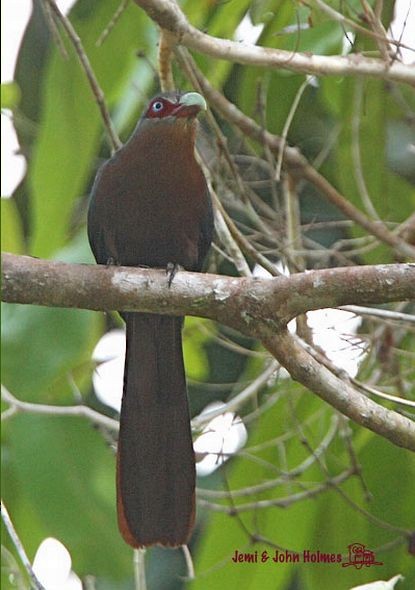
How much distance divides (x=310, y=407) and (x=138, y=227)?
1.10 m

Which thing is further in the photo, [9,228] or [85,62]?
[9,228]

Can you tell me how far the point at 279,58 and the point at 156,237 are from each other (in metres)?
0.73

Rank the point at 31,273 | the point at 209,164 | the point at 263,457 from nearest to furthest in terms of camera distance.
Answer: the point at 31,273 → the point at 263,457 → the point at 209,164

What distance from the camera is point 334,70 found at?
3754 mm

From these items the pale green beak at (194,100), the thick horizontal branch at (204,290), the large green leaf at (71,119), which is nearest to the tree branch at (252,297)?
the thick horizontal branch at (204,290)

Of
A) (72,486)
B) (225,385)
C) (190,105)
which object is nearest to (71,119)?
(190,105)

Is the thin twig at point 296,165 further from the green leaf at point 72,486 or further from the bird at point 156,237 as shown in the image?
the green leaf at point 72,486

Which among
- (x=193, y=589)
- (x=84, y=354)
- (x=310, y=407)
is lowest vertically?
(x=193, y=589)

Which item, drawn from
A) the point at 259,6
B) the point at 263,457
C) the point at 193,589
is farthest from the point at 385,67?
the point at 193,589

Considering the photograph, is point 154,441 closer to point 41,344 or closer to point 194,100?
point 41,344

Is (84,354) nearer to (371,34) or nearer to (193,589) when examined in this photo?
(193,589)

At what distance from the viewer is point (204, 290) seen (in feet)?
10.5

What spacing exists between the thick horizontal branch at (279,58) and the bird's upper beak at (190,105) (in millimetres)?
151

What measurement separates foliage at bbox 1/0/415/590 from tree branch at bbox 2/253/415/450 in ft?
1.82
